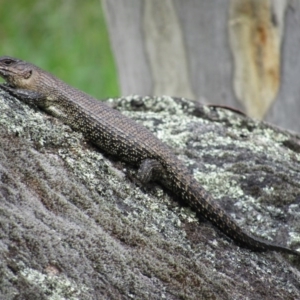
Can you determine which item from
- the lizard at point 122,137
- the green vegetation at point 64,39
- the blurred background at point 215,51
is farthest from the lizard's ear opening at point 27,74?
the green vegetation at point 64,39

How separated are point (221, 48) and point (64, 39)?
4018mm

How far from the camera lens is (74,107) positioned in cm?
454

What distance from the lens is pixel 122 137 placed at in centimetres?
431

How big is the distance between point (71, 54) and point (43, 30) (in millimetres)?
695

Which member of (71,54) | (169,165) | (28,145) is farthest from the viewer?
(71,54)

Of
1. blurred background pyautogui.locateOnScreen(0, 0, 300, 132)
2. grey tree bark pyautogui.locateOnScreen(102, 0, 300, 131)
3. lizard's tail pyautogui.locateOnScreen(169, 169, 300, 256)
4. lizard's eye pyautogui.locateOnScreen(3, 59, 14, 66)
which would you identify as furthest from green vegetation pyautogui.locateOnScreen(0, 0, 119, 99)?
lizard's tail pyautogui.locateOnScreen(169, 169, 300, 256)

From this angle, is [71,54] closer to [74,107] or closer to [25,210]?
[74,107]

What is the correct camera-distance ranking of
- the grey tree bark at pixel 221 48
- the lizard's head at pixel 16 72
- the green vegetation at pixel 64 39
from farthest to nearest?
1. the green vegetation at pixel 64 39
2. the grey tree bark at pixel 221 48
3. the lizard's head at pixel 16 72

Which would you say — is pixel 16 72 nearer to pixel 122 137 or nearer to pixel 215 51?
pixel 122 137

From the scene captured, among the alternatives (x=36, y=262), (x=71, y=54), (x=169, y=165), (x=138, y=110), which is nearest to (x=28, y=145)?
(x=36, y=262)

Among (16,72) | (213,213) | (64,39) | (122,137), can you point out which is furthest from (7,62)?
(64,39)

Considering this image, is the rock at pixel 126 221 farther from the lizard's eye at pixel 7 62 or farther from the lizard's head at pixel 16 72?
the lizard's eye at pixel 7 62

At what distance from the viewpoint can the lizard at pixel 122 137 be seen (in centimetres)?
357

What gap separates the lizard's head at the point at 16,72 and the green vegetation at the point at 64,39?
485 cm
